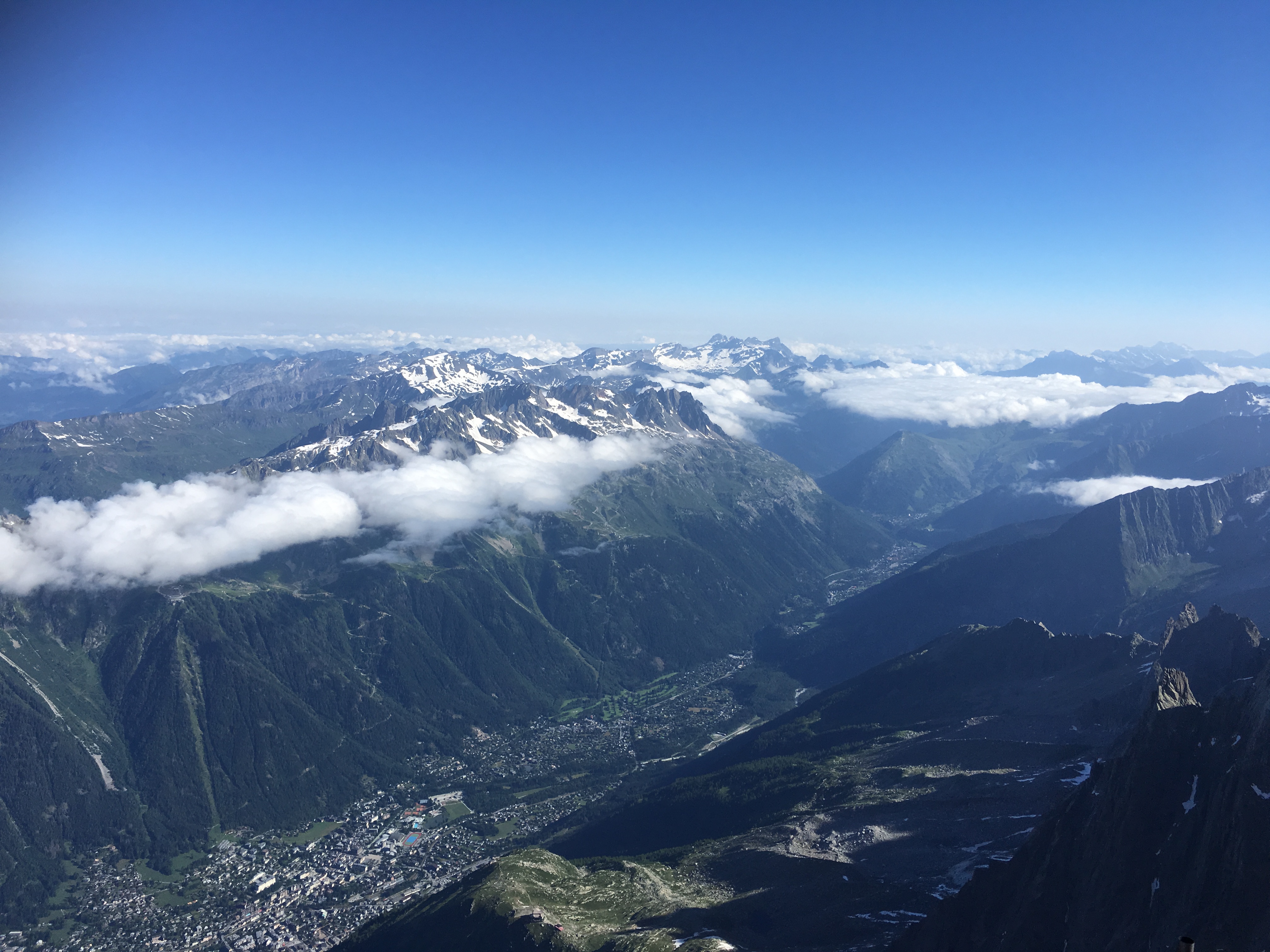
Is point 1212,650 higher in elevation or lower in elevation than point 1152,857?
lower

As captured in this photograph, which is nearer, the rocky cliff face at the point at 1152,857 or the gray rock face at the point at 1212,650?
the rocky cliff face at the point at 1152,857

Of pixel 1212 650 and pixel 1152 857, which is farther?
pixel 1212 650

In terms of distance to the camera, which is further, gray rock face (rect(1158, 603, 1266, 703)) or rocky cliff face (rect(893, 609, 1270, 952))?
gray rock face (rect(1158, 603, 1266, 703))

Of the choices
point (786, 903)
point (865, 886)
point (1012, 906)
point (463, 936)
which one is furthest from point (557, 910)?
point (1012, 906)

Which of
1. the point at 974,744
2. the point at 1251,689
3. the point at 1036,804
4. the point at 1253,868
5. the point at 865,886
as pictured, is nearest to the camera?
the point at 1253,868

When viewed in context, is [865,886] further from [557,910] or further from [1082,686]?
[1082,686]

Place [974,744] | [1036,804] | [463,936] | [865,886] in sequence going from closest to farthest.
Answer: [865,886], [1036,804], [463,936], [974,744]

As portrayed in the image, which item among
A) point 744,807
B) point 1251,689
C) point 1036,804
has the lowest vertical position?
point 744,807

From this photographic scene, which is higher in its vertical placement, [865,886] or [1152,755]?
[1152,755]
